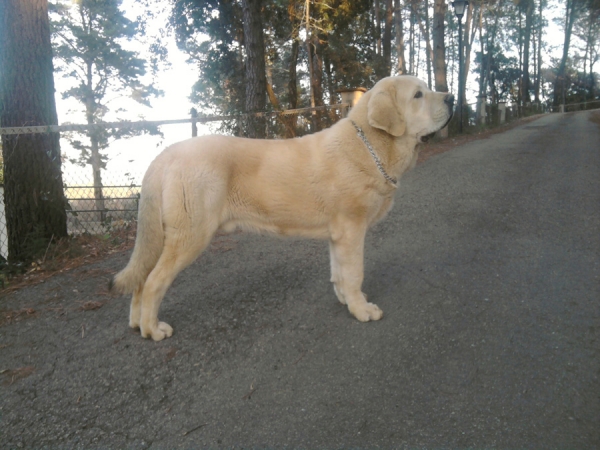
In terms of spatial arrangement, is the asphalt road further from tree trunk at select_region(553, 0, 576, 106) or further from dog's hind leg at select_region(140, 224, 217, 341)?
tree trunk at select_region(553, 0, 576, 106)

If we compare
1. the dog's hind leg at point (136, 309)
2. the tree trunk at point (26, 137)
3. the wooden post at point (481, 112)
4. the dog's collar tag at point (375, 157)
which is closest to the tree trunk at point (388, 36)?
the wooden post at point (481, 112)

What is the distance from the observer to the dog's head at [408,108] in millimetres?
3701

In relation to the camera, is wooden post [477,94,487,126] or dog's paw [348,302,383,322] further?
wooden post [477,94,487,126]

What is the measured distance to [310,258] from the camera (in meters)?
5.36

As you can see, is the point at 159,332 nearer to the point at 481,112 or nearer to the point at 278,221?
the point at 278,221

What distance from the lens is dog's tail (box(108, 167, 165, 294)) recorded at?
3.49 m

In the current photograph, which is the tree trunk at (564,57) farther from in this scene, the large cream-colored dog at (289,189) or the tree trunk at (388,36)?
the large cream-colored dog at (289,189)

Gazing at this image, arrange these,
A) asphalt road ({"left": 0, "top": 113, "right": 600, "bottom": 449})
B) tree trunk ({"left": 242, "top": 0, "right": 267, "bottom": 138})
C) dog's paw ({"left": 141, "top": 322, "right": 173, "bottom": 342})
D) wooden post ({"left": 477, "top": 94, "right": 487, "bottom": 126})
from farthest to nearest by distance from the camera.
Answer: wooden post ({"left": 477, "top": 94, "right": 487, "bottom": 126}), tree trunk ({"left": 242, "top": 0, "right": 267, "bottom": 138}), dog's paw ({"left": 141, "top": 322, "right": 173, "bottom": 342}), asphalt road ({"left": 0, "top": 113, "right": 600, "bottom": 449})

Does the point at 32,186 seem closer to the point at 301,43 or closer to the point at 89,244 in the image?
the point at 89,244

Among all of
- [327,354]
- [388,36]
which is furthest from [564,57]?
[327,354]

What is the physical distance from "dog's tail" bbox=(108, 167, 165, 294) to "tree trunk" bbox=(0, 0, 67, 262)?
2778mm

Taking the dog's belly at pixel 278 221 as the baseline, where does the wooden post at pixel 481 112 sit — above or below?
above

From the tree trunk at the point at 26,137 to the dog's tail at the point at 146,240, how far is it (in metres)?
2.78

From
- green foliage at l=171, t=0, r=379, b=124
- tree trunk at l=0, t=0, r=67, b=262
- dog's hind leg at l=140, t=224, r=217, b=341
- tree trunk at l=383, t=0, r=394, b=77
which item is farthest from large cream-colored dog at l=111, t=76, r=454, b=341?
tree trunk at l=383, t=0, r=394, b=77
